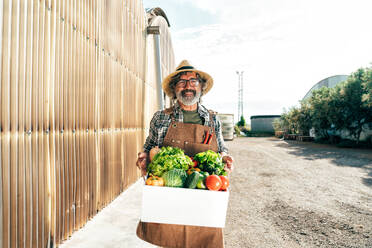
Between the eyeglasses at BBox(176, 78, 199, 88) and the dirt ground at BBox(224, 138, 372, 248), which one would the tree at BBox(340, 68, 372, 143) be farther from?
the eyeglasses at BBox(176, 78, 199, 88)

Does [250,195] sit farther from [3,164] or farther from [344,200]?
[3,164]

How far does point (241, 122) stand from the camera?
1861 inches

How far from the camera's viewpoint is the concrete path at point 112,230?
3.22 metres

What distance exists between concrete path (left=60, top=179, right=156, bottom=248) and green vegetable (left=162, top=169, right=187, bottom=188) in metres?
1.88

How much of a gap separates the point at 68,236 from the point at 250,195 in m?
4.29

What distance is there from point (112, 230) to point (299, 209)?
3739 millimetres

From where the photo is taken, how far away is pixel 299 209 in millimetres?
5195

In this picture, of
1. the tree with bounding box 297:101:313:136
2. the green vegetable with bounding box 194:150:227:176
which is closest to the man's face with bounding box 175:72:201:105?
the green vegetable with bounding box 194:150:227:176

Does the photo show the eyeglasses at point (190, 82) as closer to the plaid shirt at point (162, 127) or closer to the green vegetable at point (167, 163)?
the plaid shirt at point (162, 127)

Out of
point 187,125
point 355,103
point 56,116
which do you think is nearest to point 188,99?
point 187,125

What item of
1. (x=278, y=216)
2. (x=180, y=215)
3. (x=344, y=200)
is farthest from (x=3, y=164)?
(x=344, y=200)

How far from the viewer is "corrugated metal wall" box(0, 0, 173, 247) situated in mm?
2252

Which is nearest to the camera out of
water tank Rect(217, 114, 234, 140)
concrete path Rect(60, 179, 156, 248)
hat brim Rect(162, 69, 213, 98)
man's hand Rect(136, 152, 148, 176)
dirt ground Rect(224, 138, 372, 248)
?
man's hand Rect(136, 152, 148, 176)

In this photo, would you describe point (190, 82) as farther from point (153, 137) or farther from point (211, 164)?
point (211, 164)
